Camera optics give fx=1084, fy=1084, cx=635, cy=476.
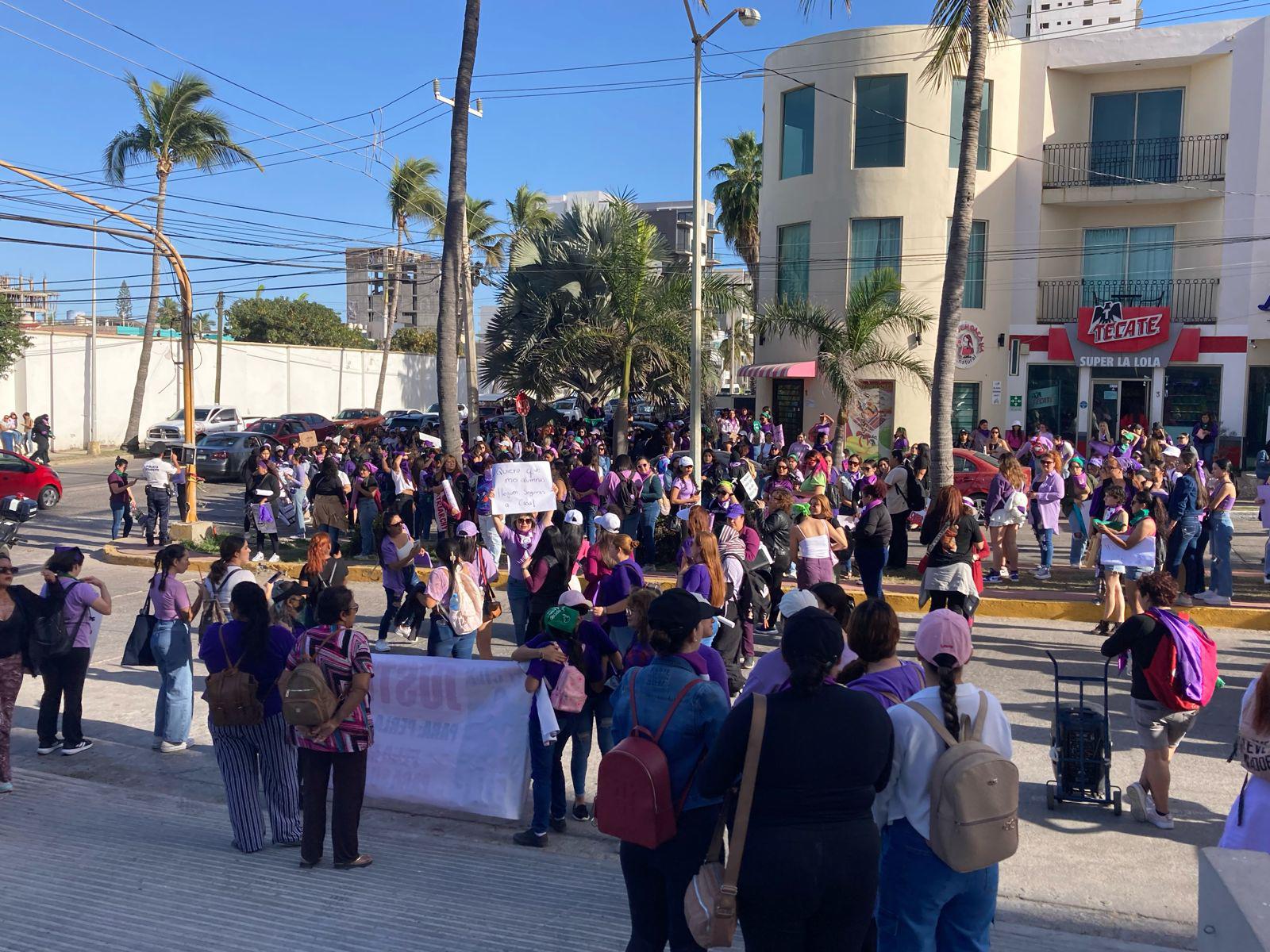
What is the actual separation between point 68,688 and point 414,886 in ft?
12.6

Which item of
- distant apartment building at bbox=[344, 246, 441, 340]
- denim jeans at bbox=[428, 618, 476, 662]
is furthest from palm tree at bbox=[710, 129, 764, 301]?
distant apartment building at bbox=[344, 246, 441, 340]

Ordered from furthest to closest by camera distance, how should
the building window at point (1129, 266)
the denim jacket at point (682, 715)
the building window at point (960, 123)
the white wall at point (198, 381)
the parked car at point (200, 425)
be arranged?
the white wall at point (198, 381) < the parked car at point (200, 425) < the building window at point (1129, 266) < the building window at point (960, 123) < the denim jacket at point (682, 715)

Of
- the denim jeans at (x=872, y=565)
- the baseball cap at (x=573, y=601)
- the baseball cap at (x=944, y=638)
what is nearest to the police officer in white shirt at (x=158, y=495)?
the denim jeans at (x=872, y=565)

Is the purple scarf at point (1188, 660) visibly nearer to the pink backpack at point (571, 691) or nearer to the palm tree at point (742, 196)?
the pink backpack at point (571, 691)

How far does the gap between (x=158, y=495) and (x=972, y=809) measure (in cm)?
1679

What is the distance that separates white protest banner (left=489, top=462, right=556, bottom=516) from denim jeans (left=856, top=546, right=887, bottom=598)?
3457 mm

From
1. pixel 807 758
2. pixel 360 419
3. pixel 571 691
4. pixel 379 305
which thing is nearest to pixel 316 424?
pixel 360 419

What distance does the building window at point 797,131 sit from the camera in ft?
91.7

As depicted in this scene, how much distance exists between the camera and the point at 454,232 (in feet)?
58.0

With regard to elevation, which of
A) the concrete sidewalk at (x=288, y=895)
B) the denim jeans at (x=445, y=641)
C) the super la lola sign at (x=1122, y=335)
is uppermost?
the super la lola sign at (x=1122, y=335)

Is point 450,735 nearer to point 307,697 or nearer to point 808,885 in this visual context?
point 307,697

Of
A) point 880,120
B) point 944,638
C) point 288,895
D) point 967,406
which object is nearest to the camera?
point 944,638

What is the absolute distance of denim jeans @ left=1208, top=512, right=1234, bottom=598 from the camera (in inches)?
496

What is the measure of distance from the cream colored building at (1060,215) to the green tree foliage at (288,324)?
46.2m
